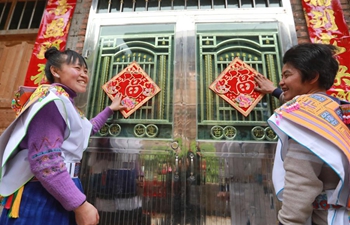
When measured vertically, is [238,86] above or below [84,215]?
above

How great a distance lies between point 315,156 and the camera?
0.88m

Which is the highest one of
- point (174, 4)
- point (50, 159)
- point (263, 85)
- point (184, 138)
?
point (174, 4)

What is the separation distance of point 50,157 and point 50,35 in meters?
1.84

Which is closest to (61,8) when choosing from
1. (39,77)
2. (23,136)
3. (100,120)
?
(39,77)

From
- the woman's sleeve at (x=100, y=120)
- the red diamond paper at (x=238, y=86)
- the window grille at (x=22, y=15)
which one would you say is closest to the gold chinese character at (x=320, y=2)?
the red diamond paper at (x=238, y=86)

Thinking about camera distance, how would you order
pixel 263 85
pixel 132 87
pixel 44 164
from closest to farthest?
pixel 44 164 < pixel 263 85 < pixel 132 87

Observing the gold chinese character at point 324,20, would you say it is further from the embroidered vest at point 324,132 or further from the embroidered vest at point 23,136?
the embroidered vest at point 23,136

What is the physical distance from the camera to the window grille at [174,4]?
2263 mm

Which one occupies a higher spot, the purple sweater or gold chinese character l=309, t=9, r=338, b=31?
gold chinese character l=309, t=9, r=338, b=31

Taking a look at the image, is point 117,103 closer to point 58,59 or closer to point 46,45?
point 58,59

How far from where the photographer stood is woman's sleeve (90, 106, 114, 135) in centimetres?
170

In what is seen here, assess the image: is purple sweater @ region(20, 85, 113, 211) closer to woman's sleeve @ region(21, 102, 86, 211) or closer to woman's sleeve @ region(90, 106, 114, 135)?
woman's sleeve @ region(21, 102, 86, 211)

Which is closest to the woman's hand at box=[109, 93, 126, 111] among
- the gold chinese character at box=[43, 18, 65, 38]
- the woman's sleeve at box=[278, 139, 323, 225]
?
the gold chinese character at box=[43, 18, 65, 38]

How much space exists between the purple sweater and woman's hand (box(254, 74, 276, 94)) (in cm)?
152
